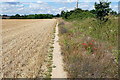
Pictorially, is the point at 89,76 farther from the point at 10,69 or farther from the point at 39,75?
the point at 10,69

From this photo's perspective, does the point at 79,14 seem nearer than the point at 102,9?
No

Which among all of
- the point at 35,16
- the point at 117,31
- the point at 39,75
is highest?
the point at 35,16

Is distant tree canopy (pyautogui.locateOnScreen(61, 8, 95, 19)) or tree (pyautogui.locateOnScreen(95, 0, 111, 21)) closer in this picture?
tree (pyautogui.locateOnScreen(95, 0, 111, 21))

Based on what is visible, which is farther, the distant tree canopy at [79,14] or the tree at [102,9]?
the distant tree canopy at [79,14]

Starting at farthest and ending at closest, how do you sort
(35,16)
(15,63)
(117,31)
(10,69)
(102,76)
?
(35,16)
(117,31)
(15,63)
(10,69)
(102,76)

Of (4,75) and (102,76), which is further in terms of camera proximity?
(4,75)

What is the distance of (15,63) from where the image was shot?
23.6 ft

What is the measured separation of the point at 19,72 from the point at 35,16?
114 m

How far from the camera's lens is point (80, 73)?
18.3 ft

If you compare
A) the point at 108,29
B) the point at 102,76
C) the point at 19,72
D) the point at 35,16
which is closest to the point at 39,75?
the point at 19,72

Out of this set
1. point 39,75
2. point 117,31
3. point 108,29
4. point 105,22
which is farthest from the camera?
point 105,22

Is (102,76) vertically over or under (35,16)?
under

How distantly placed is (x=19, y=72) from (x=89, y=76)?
8.22 feet

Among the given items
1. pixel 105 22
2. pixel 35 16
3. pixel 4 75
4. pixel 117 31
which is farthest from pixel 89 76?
pixel 35 16
